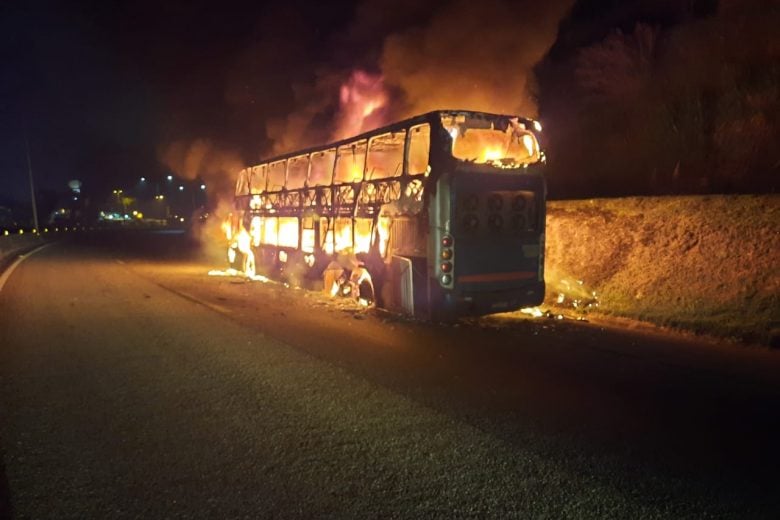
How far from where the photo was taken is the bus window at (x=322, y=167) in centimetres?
1142

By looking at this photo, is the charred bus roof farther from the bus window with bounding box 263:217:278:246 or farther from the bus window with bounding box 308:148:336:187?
the bus window with bounding box 263:217:278:246

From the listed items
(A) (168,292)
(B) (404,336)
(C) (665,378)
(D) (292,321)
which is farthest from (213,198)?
(C) (665,378)

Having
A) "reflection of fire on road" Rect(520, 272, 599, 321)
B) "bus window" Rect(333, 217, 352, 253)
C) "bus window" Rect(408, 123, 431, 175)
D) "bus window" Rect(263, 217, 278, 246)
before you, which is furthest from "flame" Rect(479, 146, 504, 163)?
"bus window" Rect(263, 217, 278, 246)

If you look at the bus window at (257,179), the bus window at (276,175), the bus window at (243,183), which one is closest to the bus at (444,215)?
the bus window at (276,175)

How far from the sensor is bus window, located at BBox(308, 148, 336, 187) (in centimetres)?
1142

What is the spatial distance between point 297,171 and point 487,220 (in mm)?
5985

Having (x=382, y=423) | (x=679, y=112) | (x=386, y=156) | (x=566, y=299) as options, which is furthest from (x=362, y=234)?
(x=679, y=112)

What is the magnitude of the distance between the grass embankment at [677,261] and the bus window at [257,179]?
7.57 m

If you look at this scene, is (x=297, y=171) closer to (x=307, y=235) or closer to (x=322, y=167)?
(x=322, y=167)

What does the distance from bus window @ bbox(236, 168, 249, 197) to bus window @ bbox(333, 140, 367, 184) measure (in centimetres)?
570

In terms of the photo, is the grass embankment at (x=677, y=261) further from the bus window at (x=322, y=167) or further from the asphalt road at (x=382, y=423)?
the bus window at (x=322, y=167)

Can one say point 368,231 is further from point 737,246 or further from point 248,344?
point 737,246

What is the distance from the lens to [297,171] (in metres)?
12.9

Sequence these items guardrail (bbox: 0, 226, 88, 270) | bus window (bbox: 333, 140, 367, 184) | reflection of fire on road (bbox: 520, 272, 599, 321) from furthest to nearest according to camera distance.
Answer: guardrail (bbox: 0, 226, 88, 270)
bus window (bbox: 333, 140, 367, 184)
reflection of fire on road (bbox: 520, 272, 599, 321)
